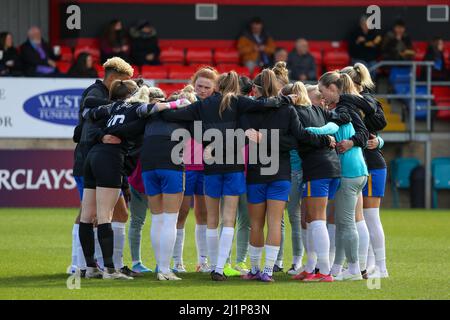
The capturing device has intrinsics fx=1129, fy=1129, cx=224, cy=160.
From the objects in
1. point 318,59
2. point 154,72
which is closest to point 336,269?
point 154,72

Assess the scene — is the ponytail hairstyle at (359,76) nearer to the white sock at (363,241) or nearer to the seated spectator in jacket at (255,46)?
the white sock at (363,241)

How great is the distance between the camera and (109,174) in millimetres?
10531

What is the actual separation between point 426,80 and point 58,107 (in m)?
7.81

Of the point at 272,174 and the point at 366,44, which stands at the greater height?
the point at 366,44

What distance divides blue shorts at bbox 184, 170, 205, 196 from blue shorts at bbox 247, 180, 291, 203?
Result: 107 cm

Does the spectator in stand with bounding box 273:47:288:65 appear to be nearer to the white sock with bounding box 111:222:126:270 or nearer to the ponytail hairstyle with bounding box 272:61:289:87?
the ponytail hairstyle with bounding box 272:61:289:87

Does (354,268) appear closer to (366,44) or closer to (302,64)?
(302,64)

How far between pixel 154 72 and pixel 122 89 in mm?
12560

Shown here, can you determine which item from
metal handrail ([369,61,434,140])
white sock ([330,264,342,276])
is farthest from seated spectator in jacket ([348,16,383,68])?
white sock ([330,264,342,276])

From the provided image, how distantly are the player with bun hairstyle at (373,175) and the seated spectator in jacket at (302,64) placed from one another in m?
11.4

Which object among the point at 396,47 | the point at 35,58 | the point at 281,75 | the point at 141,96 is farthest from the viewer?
the point at 396,47

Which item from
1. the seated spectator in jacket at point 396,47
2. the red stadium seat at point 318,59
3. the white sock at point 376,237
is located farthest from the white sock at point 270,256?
the red stadium seat at point 318,59

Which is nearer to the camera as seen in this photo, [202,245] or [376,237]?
[376,237]

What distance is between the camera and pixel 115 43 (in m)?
22.8
